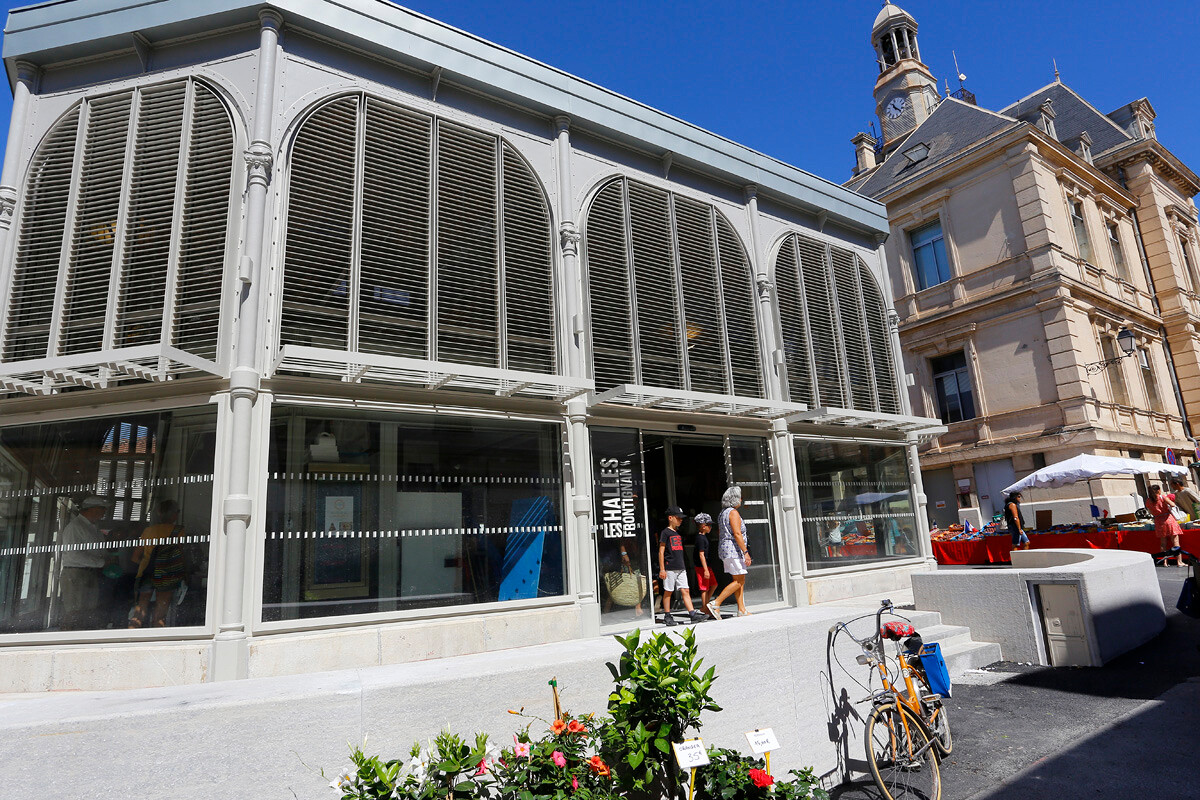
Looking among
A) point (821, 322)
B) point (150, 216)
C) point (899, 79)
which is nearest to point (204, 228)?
point (150, 216)

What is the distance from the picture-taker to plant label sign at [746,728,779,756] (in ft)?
12.4

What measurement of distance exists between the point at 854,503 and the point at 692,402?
4.72 metres

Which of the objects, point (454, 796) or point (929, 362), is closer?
point (454, 796)

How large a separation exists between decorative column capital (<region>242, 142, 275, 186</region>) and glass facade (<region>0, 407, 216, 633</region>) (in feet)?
8.81

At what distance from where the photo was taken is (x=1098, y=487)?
19.5m

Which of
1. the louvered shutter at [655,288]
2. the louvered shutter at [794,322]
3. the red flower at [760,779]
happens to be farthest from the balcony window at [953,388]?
the red flower at [760,779]

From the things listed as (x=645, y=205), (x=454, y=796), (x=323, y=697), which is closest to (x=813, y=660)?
(x=454, y=796)

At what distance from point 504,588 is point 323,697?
5191 mm

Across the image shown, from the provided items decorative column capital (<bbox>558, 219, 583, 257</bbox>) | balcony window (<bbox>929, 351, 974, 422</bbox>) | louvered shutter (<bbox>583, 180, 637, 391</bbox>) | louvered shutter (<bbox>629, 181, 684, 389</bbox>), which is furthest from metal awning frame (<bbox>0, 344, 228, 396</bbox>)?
balcony window (<bbox>929, 351, 974, 422</bbox>)

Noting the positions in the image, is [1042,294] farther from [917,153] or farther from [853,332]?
[853,332]

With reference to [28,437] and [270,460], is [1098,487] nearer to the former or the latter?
[270,460]

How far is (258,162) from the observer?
25.6 feet

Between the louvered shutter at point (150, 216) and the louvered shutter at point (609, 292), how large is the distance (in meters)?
5.37

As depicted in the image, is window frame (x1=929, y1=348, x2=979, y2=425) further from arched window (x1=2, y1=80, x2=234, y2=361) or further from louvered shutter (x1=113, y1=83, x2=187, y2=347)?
louvered shutter (x1=113, y1=83, x2=187, y2=347)
